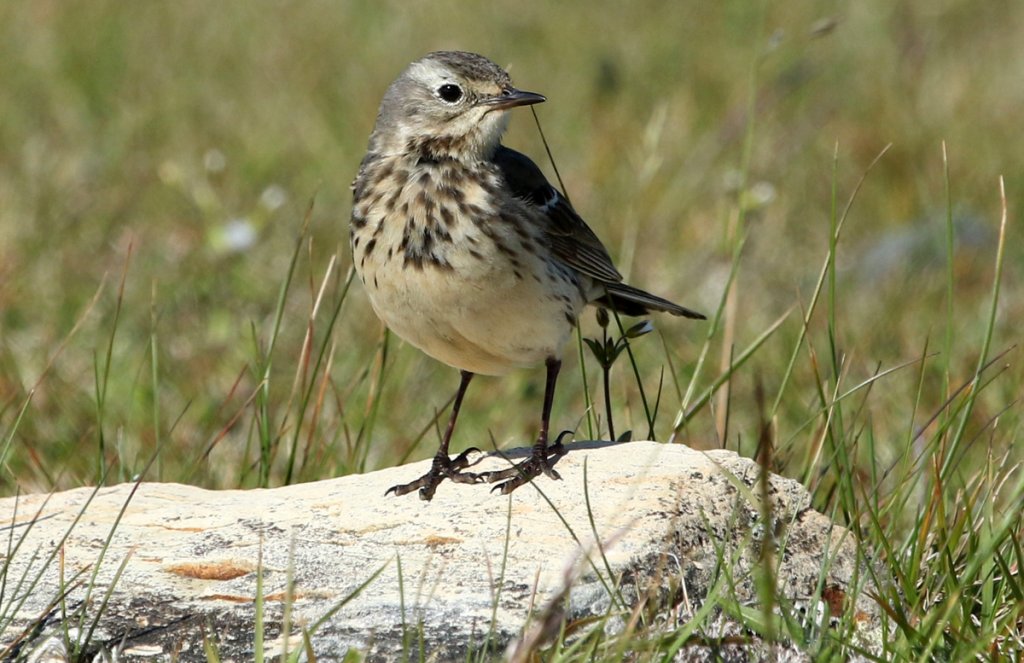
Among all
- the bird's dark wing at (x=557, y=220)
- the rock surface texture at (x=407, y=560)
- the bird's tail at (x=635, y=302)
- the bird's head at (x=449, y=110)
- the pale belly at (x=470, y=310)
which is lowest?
the rock surface texture at (x=407, y=560)

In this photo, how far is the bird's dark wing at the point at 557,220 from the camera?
4469 mm

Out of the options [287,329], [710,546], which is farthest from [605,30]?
[710,546]

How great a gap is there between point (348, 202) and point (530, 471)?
4.79 m

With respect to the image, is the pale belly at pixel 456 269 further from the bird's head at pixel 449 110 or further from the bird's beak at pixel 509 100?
the bird's beak at pixel 509 100

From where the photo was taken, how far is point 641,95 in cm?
970

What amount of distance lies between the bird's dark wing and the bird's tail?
0.04 m

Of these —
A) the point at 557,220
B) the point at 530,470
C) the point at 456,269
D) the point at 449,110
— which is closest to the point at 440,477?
the point at 530,470

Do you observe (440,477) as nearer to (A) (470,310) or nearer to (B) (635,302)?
(A) (470,310)

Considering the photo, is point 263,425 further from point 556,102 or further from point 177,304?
point 556,102

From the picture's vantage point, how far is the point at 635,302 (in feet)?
15.9

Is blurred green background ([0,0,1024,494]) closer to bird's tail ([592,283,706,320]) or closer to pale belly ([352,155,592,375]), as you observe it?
bird's tail ([592,283,706,320])

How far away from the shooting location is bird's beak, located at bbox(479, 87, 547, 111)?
15.0 feet

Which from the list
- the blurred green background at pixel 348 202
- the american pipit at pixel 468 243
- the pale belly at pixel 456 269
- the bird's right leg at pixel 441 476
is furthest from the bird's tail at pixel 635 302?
the bird's right leg at pixel 441 476

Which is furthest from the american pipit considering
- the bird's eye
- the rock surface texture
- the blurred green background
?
the blurred green background
